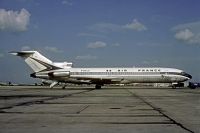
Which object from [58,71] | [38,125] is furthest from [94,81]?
[38,125]

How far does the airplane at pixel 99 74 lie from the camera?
69869 mm

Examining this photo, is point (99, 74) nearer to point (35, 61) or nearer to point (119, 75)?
point (119, 75)

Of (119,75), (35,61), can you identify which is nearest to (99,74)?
(119,75)

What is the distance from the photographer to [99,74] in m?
71.8

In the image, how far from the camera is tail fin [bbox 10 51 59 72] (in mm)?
71312

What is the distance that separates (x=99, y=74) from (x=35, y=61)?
12559 mm

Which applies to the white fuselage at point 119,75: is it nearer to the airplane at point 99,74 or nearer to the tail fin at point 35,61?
the airplane at point 99,74

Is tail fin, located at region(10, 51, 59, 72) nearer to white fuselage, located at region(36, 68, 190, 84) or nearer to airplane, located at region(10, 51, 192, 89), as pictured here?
airplane, located at region(10, 51, 192, 89)

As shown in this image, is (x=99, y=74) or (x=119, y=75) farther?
(x=99, y=74)

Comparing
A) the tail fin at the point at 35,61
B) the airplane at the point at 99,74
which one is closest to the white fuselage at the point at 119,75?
the airplane at the point at 99,74

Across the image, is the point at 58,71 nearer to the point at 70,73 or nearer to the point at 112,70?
the point at 70,73

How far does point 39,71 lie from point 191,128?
61976 millimetres

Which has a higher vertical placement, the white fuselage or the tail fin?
the tail fin

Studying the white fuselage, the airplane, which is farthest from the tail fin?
the white fuselage
